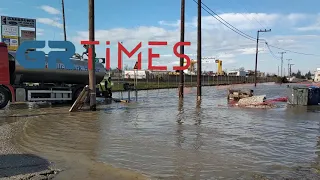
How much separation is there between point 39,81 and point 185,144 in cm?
1299

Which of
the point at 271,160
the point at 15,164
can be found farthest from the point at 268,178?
the point at 15,164

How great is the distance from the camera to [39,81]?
63.3 feet

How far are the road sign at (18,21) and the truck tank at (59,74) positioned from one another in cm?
1131

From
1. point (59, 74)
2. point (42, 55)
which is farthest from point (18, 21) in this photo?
point (42, 55)

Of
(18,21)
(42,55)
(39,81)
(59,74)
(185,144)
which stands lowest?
(185,144)

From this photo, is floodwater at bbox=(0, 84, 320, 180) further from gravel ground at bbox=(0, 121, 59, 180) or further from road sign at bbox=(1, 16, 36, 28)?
road sign at bbox=(1, 16, 36, 28)

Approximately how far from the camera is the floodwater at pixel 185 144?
6508mm

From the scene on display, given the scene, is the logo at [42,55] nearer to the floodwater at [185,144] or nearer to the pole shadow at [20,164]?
the floodwater at [185,144]

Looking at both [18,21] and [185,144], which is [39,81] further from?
[185,144]

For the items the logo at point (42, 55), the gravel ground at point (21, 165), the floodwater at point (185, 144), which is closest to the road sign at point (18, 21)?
the logo at point (42, 55)

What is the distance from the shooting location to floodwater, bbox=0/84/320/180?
21.4 ft

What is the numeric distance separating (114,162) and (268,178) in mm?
2865

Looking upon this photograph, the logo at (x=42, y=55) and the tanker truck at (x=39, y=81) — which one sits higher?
the logo at (x=42, y=55)

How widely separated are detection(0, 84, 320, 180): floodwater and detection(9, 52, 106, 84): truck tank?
4907 millimetres
